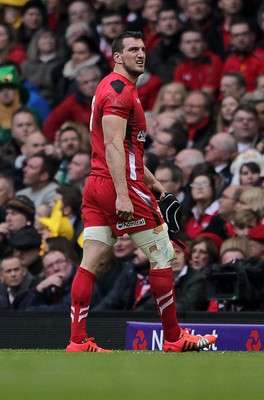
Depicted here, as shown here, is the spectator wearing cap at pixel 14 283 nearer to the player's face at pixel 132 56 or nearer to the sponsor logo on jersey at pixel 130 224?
the sponsor logo on jersey at pixel 130 224

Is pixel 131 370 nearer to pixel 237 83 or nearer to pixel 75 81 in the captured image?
pixel 237 83

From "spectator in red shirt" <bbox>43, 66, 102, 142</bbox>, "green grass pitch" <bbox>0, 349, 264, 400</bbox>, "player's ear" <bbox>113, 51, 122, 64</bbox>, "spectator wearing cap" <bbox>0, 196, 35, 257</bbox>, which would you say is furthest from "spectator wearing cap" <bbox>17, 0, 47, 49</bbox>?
"green grass pitch" <bbox>0, 349, 264, 400</bbox>

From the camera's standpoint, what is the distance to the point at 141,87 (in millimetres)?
17469

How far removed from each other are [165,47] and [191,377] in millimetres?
10675

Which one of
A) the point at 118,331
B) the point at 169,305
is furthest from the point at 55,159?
the point at 169,305

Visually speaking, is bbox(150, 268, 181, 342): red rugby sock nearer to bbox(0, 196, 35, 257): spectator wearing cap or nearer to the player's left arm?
the player's left arm

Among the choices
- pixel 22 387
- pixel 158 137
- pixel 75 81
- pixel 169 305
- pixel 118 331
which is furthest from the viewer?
pixel 75 81

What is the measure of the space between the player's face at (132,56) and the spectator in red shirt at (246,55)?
6659mm

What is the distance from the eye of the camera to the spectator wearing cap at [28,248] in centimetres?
1413

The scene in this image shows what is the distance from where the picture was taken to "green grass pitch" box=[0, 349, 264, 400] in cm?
692

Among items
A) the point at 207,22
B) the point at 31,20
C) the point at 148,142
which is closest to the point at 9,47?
the point at 31,20

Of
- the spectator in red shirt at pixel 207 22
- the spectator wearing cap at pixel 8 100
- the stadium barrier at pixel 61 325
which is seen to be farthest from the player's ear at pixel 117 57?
the spectator wearing cap at pixel 8 100

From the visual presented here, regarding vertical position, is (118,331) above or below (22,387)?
below

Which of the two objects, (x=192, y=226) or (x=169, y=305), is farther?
(x=192, y=226)
